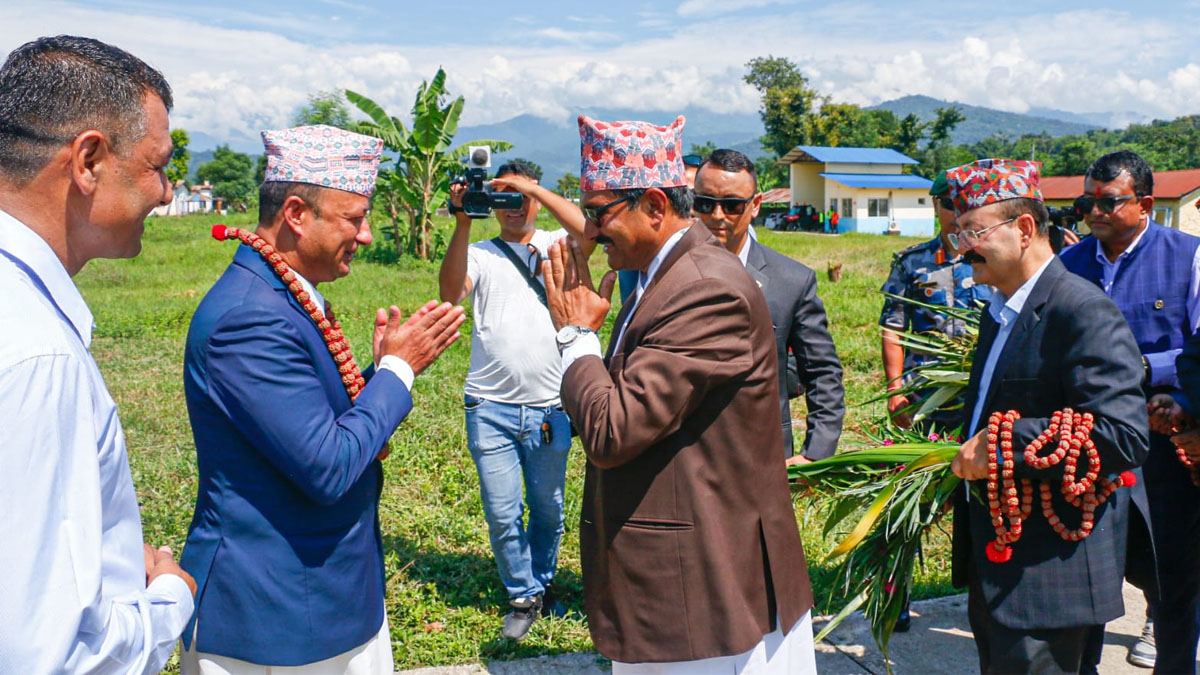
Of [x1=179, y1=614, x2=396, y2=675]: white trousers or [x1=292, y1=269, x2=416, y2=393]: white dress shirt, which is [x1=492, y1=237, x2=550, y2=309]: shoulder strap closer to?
[x1=292, y1=269, x2=416, y2=393]: white dress shirt

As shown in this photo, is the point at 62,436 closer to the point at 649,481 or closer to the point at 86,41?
the point at 86,41

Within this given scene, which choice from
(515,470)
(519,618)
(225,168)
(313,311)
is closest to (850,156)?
(515,470)

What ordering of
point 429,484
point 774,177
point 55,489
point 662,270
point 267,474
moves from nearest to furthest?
point 55,489 < point 267,474 < point 662,270 < point 429,484 < point 774,177

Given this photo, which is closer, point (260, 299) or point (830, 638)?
point (260, 299)

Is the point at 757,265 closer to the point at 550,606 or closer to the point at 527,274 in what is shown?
the point at 527,274

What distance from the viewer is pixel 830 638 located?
416cm

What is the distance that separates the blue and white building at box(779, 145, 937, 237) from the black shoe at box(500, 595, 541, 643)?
139ft

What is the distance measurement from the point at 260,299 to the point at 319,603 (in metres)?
0.80

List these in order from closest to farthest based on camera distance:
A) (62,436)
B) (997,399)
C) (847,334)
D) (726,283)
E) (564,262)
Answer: (62,436) → (726,283) → (564,262) → (997,399) → (847,334)

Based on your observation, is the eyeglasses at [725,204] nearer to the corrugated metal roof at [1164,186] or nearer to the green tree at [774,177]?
the corrugated metal roof at [1164,186]

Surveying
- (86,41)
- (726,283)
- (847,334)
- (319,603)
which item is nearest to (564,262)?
(726,283)

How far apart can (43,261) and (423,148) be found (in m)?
17.1

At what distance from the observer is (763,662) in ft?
7.62

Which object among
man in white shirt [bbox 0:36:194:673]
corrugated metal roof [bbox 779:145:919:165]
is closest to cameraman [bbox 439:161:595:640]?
man in white shirt [bbox 0:36:194:673]
